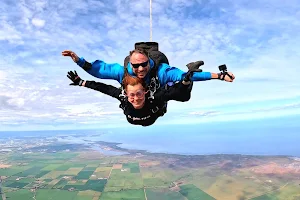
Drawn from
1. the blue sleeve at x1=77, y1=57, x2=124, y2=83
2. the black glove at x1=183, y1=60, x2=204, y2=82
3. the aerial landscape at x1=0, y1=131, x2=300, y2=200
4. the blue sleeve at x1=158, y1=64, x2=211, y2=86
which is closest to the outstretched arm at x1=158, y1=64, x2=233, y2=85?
the blue sleeve at x1=158, y1=64, x2=211, y2=86

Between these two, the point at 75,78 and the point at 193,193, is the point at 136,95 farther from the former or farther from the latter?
the point at 193,193

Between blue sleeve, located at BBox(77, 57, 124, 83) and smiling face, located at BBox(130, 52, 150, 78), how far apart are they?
687mm

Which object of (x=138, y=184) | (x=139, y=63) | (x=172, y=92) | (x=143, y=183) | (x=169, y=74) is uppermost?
(x=139, y=63)

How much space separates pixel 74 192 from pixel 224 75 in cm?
5667

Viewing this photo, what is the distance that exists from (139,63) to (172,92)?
Answer: 93 centimetres

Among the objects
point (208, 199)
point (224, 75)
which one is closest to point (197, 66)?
point (224, 75)

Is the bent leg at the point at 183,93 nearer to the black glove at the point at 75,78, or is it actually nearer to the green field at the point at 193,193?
the black glove at the point at 75,78

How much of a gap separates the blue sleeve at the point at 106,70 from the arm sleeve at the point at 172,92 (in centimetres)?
91

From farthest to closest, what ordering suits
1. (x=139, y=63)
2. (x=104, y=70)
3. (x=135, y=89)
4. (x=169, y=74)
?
(x=104, y=70) → (x=169, y=74) → (x=135, y=89) → (x=139, y=63)

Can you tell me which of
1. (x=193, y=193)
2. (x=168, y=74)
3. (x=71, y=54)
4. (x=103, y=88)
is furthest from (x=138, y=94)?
(x=193, y=193)

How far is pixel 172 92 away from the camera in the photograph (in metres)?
5.26

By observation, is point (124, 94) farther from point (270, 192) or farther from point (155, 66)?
point (270, 192)

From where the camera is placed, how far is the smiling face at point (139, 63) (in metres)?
4.84

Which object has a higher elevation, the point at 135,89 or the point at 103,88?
the point at 103,88
